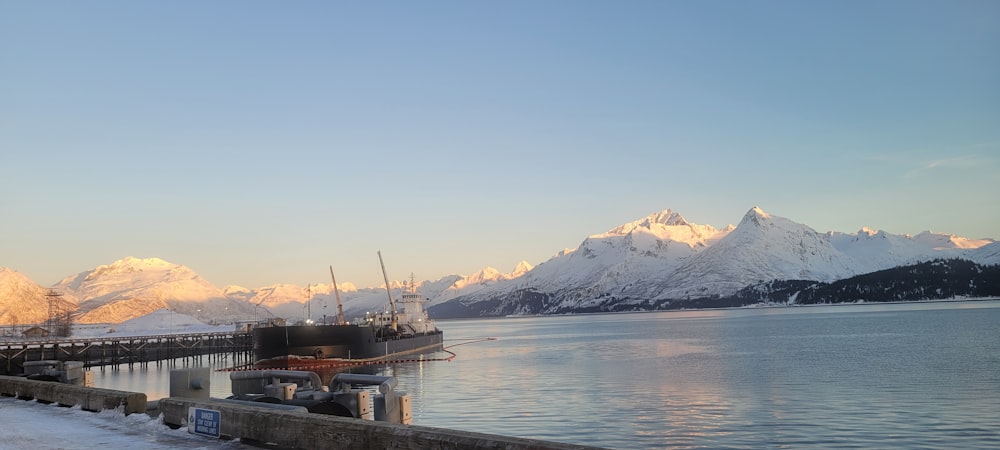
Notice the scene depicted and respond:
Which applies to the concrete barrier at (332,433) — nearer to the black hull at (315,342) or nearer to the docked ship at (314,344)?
the docked ship at (314,344)

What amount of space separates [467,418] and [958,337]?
85.8m

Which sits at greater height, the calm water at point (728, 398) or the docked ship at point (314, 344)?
the docked ship at point (314, 344)

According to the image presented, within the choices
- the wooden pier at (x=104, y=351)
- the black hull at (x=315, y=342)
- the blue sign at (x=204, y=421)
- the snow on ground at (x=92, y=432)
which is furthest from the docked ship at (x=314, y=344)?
the blue sign at (x=204, y=421)

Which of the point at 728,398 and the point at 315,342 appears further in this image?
the point at 315,342

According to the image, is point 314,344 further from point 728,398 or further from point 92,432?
point 92,432

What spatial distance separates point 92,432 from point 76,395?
14.7 feet

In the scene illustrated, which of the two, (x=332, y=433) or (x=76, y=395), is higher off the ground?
(x=76, y=395)

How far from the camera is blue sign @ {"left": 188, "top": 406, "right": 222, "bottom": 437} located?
1323 centimetres

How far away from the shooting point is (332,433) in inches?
440

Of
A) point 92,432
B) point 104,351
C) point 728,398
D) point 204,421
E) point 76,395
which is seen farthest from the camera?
point 104,351

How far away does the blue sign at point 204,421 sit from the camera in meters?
13.2

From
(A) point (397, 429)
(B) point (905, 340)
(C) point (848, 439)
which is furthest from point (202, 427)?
(B) point (905, 340)

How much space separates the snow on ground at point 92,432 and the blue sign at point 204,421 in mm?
116

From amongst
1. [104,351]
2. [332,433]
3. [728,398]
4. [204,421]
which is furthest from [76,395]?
[104,351]
